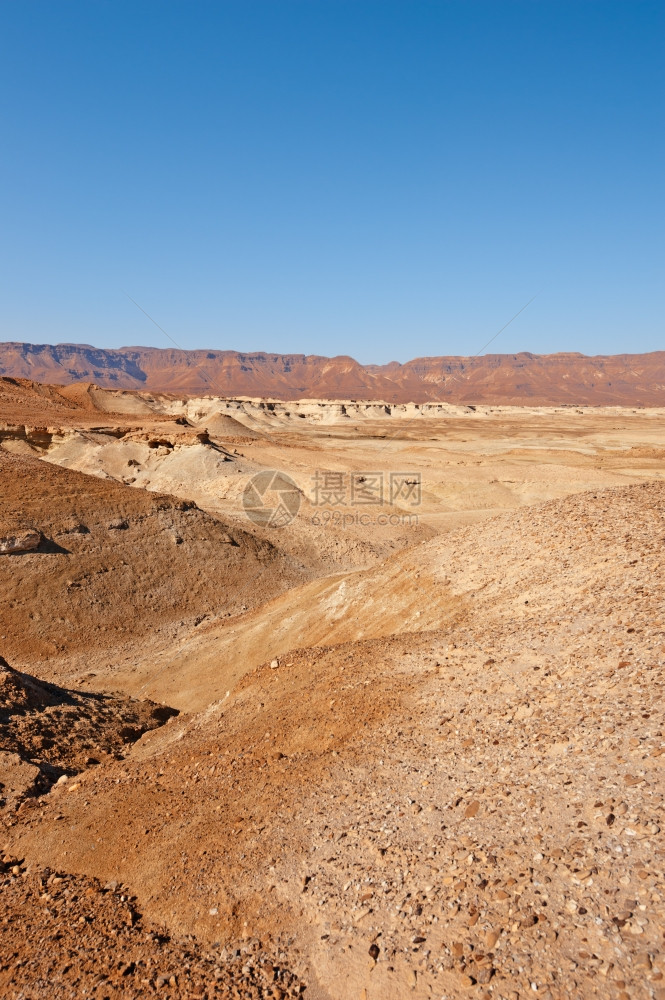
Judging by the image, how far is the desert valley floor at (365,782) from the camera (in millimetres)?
4324

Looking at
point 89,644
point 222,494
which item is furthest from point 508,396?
point 89,644

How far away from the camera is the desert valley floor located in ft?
14.2

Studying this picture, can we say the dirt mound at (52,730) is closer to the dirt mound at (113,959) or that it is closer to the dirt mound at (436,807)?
the dirt mound at (436,807)

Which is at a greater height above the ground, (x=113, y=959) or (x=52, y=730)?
(x=113, y=959)

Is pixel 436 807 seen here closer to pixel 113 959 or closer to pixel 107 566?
pixel 113 959

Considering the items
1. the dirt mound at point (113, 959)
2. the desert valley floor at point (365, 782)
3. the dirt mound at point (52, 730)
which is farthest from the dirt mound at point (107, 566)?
the dirt mound at point (113, 959)

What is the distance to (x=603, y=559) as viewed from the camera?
936cm

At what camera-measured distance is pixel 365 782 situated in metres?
6.06

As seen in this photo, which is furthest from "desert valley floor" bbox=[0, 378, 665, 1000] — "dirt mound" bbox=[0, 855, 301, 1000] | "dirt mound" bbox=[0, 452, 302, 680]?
"dirt mound" bbox=[0, 452, 302, 680]

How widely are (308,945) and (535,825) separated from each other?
193cm

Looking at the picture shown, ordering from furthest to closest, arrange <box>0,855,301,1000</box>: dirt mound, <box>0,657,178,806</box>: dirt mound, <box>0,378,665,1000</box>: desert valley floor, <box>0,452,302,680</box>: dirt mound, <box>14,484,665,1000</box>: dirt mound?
<box>0,452,302,680</box>: dirt mound → <box>0,657,178,806</box>: dirt mound → <box>0,855,301,1000</box>: dirt mound → <box>0,378,665,1000</box>: desert valley floor → <box>14,484,665,1000</box>: dirt mound

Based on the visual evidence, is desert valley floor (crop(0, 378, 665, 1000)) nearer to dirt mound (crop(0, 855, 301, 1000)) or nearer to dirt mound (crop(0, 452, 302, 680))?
dirt mound (crop(0, 855, 301, 1000))

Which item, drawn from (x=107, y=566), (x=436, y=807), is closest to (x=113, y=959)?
(x=436, y=807)

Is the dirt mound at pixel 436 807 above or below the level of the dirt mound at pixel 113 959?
above
